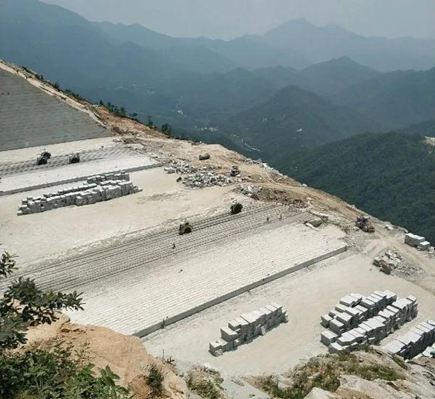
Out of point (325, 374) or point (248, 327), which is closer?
point (325, 374)

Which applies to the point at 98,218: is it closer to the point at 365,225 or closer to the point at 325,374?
the point at 365,225

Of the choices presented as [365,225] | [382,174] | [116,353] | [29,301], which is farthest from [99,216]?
[382,174]

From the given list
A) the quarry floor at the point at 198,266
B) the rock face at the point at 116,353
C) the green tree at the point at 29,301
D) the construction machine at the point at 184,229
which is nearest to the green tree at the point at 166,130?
the quarry floor at the point at 198,266

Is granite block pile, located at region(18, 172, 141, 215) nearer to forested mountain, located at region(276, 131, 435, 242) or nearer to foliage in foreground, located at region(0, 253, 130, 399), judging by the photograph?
foliage in foreground, located at region(0, 253, 130, 399)

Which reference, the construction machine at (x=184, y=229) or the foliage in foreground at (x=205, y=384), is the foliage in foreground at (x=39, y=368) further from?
the construction machine at (x=184, y=229)

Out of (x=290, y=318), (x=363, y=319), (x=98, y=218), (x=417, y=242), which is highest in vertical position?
(x=417, y=242)

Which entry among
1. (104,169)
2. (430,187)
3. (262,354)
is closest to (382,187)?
(430,187)
